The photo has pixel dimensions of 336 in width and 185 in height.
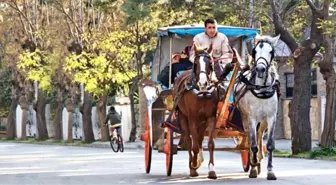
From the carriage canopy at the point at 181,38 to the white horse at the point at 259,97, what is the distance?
109 inches

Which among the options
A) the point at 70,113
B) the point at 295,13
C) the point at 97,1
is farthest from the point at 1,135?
the point at 295,13

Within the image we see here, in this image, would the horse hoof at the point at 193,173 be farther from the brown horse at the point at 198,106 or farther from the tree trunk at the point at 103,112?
the tree trunk at the point at 103,112

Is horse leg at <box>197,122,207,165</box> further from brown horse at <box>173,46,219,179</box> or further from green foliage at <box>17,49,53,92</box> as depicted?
green foliage at <box>17,49,53,92</box>

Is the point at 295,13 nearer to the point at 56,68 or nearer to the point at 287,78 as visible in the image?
the point at 287,78

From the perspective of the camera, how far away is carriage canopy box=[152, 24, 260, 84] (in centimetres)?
1896

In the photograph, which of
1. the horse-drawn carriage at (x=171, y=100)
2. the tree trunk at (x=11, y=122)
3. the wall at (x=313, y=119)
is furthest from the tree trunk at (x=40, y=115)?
the horse-drawn carriage at (x=171, y=100)

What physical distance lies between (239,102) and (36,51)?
1347 inches

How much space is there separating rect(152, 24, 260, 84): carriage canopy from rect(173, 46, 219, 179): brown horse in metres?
2.24

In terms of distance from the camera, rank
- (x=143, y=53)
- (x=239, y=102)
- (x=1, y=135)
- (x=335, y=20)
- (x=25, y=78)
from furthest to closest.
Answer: (x=1, y=135), (x=25, y=78), (x=143, y=53), (x=335, y=20), (x=239, y=102)

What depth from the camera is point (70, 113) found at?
51000 millimetres

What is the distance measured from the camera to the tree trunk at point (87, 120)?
47.5 m

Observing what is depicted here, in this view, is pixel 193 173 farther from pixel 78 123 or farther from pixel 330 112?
pixel 78 123

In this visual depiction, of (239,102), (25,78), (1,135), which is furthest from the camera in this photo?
(1,135)

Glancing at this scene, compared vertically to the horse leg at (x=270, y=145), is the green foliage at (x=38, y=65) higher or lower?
higher
